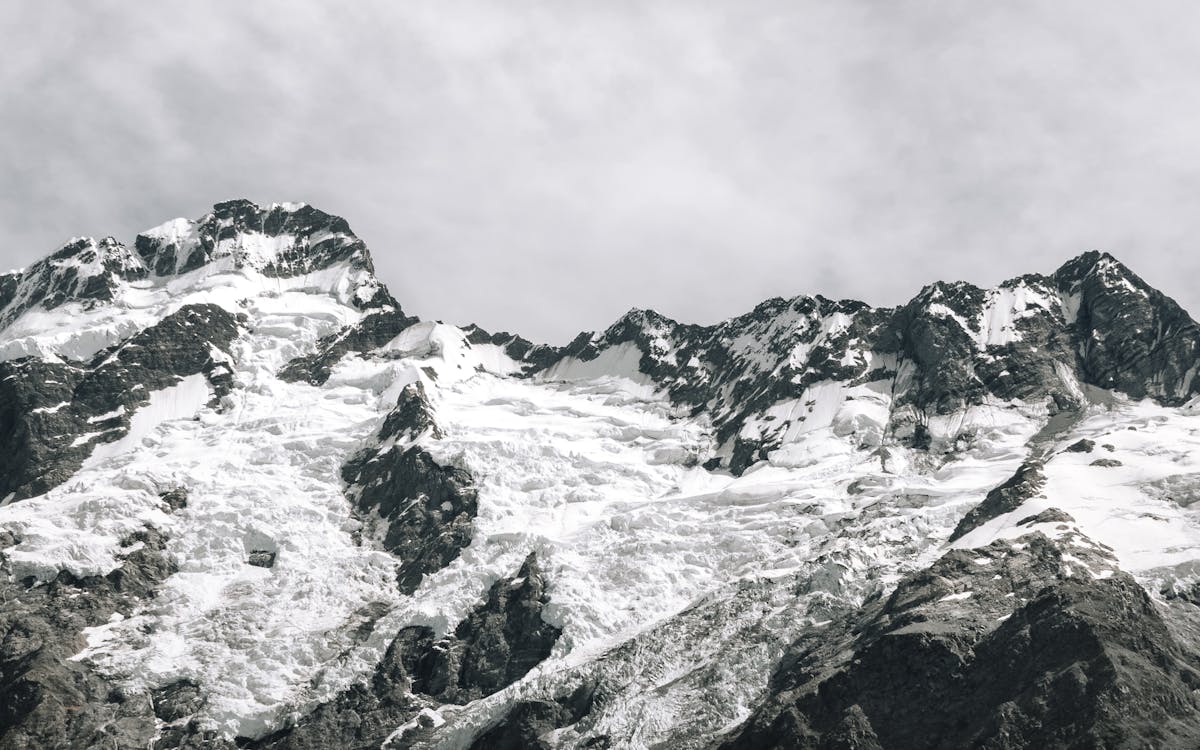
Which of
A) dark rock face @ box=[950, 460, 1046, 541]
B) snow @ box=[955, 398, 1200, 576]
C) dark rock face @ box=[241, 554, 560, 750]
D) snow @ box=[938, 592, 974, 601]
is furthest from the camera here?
dark rock face @ box=[950, 460, 1046, 541]

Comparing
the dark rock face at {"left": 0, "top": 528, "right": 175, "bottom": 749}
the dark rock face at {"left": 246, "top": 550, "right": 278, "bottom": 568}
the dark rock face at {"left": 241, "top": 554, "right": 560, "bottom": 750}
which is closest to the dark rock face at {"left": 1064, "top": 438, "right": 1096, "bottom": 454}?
the dark rock face at {"left": 241, "top": 554, "right": 560, "bottom": 750}

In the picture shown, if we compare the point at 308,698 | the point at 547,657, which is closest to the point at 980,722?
the point at 547,657

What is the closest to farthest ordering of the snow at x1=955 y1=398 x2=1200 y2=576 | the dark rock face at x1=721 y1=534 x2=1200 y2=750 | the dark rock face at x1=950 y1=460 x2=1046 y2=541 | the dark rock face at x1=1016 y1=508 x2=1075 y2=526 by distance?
1. the dark rock face at x1=721 y1=534 x2=1200 y2=750
2. the snow at x1=955 y1=398 x2=1200 y2=576
3. the dark rock face at x1=1016 y1=508 x2=1075 y2=526
4. the dark rock face at x1=950 y1=460 x2=1046 y2=541

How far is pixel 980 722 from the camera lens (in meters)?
126

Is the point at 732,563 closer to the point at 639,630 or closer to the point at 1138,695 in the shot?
the point at 639,630

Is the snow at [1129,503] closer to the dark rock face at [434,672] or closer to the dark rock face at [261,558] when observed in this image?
the dark rock face at [434,672]

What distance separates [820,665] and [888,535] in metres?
37.4

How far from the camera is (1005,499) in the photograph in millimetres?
176125

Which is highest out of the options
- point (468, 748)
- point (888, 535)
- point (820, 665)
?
point (888, 535)

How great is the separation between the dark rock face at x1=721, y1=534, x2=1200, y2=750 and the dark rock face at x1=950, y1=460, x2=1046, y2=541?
21488 millimetres

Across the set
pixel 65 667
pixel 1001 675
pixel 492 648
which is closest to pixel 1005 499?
pixel 1001 675

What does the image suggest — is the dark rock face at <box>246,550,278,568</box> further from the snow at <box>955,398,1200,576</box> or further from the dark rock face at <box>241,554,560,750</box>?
the snow at <box>955,398,1200,576</box>

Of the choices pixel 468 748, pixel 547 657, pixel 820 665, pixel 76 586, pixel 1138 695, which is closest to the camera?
pixel 1138 695

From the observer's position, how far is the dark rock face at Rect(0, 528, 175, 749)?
6201 inches
